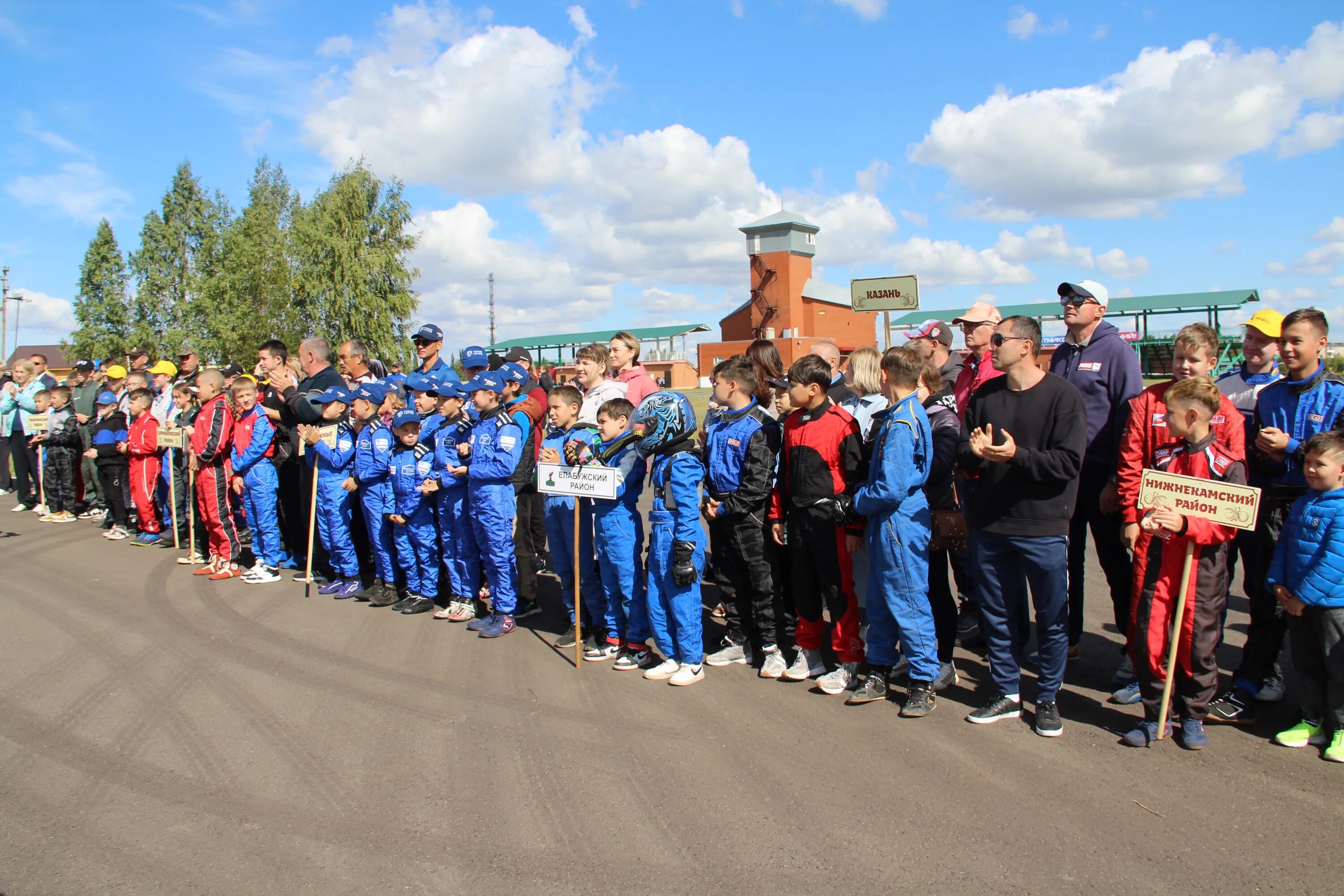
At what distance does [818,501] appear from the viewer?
192 inches

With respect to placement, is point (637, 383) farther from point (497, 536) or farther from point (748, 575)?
point (748, 575)

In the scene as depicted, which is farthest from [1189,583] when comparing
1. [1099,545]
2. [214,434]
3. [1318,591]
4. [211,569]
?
[211,569]

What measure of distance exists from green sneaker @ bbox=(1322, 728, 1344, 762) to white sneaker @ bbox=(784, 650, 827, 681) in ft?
8.58

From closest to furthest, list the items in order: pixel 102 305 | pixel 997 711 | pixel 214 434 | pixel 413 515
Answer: pixel 997 711 < pixel 413 515 < pixel 214 434 < pixel 102 305

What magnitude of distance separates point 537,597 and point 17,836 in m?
4.36

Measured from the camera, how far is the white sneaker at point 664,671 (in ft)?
17.2

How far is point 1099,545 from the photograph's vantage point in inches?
203

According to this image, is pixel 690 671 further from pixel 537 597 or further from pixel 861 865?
pixel 537 597

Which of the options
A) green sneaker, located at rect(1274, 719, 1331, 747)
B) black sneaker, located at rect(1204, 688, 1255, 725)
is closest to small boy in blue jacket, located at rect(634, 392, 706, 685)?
black sneaker, located at rect(1204, 688, 1255, 725)

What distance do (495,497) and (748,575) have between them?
2245 mm

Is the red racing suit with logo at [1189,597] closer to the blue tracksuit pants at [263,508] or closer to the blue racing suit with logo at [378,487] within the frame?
the blue racing suit with logo at [378,487]

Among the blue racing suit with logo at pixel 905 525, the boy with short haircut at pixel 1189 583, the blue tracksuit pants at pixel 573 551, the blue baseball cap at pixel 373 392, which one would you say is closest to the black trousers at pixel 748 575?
the blue racing suit with logo at pixel 905 525

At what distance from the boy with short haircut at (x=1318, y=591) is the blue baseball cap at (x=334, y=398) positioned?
722 centimetres

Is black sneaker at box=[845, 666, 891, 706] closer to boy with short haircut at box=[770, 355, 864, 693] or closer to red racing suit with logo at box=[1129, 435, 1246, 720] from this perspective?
boy with short haircut at box=[770, 355, 864, 693]
